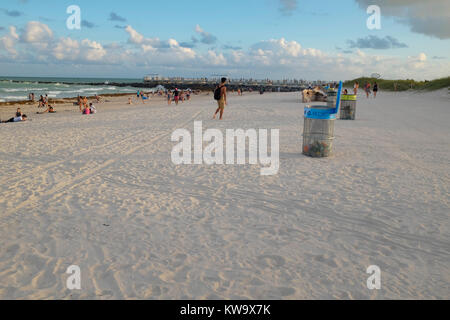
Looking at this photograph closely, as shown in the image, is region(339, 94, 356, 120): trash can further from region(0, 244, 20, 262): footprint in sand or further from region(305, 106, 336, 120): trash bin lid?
region(0, 244, 20, 262): footprint in sand

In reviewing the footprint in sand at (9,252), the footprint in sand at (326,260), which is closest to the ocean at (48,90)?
the footprint in sand at (9,252)

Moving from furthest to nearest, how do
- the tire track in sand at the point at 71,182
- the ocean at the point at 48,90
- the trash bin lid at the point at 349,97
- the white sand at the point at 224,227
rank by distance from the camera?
the ocean at the point at 48,90 → the trash bin lid at the point at 349,97 → the tire track in sand at the point at 71,182 → the white sand at the point at 224,227

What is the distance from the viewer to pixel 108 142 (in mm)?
9008

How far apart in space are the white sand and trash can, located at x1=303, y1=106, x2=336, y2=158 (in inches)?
10.9

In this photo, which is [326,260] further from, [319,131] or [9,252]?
[319,131]

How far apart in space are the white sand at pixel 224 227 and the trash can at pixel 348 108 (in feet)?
20.1

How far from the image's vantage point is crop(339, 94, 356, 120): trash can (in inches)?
517

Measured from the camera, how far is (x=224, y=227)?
3.78m

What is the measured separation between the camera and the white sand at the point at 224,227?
9.02 feet

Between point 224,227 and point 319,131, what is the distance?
3960 millimetres

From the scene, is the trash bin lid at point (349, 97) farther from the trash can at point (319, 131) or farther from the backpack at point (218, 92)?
the trash can at point (319, 131)

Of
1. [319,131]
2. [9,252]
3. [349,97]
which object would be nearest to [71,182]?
[9,252]

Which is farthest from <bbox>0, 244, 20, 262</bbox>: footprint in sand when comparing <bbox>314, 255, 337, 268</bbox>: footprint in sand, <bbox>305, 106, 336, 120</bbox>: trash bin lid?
<bbox>305, 106, 336, 120</bbox>: trash bin lid
